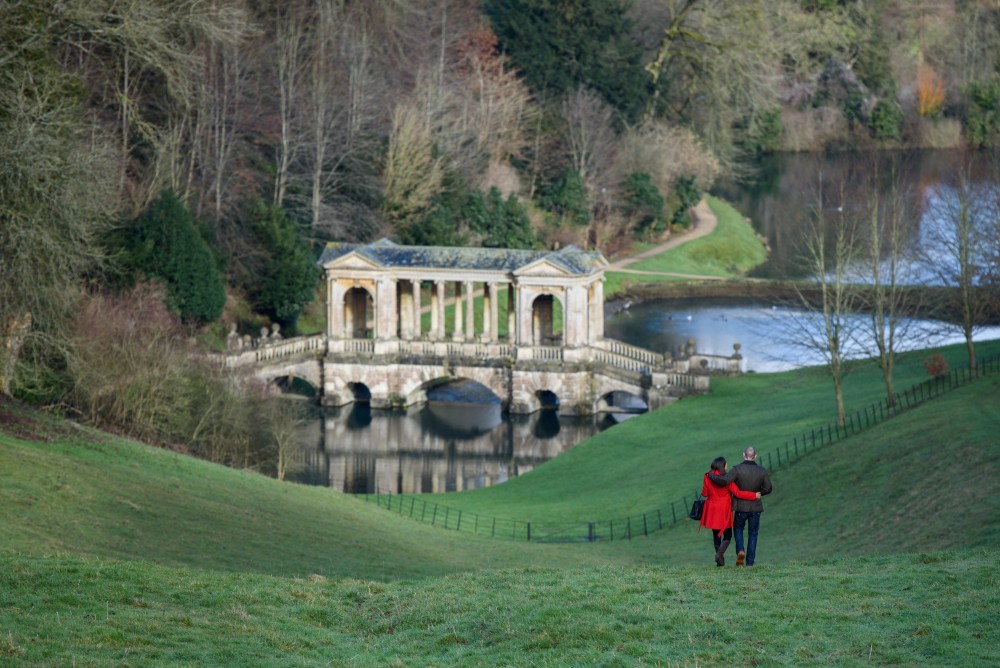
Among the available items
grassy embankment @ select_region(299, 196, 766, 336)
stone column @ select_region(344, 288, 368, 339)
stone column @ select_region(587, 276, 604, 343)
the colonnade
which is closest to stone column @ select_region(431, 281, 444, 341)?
the colonnade

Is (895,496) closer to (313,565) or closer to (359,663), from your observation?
(313,565)

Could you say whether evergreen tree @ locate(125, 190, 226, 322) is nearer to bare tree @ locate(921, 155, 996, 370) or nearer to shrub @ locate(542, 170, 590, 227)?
bare tree @ locate(921, 155, 996, 370)

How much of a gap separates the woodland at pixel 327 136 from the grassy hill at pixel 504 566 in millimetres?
7793

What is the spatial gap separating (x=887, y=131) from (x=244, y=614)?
13545cm

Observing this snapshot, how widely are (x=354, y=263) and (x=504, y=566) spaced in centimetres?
3856

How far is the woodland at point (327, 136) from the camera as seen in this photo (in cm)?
5400

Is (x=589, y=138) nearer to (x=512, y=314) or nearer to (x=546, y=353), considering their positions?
(x=512, y=314)

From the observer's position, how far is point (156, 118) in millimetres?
83000

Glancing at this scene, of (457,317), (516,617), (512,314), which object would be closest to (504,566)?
(516,617)

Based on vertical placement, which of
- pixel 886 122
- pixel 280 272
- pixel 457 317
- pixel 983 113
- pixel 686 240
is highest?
pixel 886 122

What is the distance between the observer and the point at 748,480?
29.2 metres

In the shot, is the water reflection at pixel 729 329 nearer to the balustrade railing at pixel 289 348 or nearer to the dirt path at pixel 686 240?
the dirt path at pixel 686 240

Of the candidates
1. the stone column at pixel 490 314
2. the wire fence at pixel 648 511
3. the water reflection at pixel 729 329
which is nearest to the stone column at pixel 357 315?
the stone column at pixel 490 314

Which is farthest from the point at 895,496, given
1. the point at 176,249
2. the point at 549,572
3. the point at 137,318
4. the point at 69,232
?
the point at 176,249
